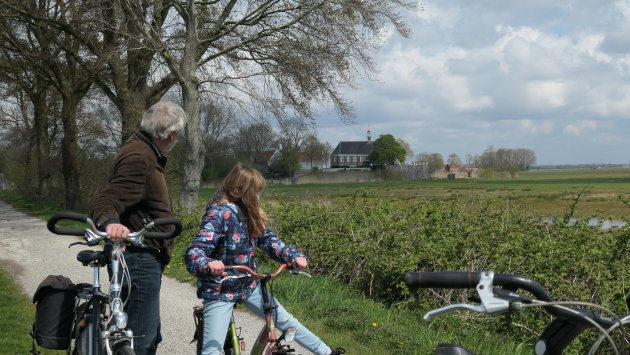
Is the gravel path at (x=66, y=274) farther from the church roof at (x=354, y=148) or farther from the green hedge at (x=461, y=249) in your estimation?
the church roof at (x=354, y=148)

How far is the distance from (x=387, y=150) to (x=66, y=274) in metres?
95.1

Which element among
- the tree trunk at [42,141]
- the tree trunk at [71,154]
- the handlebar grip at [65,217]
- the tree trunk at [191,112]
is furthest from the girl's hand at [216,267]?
the tree trunk at [42,141]

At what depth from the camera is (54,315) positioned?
13.6ft

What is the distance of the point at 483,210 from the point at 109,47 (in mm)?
11054

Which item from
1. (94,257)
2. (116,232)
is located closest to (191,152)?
(94,257)

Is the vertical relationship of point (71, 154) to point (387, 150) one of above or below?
below

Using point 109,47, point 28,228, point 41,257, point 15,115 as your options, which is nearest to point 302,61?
point 109,47

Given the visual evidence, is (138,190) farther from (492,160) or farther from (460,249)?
(492,160)

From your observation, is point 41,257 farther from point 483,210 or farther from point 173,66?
point 483,210

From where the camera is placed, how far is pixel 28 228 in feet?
67.9

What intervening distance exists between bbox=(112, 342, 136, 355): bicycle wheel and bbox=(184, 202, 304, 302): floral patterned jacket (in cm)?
68

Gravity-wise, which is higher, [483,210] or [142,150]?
[142,150]

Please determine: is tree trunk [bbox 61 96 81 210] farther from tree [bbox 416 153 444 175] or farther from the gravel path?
tree [bbox 416 153 444 175]

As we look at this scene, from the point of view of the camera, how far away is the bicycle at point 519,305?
74.8 inches
